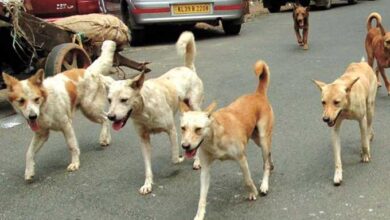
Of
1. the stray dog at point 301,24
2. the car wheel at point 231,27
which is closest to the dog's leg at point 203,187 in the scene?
the stray dog at point 301,24

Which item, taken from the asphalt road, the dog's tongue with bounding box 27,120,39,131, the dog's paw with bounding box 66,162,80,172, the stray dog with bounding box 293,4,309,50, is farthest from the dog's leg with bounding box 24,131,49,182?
the stray dog with bounding box 293,4,309,50

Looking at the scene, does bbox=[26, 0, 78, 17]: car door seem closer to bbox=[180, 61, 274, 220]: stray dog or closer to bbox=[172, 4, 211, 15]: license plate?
bbox=[172, 4, 211, 15]: license plate

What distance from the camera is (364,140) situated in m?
5.13

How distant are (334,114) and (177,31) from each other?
10.9 meters

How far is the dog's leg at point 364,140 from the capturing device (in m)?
5.06

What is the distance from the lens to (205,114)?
4.11 meters

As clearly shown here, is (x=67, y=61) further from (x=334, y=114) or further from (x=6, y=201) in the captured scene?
(x=334, y=114)

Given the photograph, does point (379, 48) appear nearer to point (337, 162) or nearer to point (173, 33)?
point (337, 162)

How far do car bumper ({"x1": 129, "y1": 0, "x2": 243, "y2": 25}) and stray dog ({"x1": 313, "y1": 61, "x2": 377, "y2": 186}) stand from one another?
749 centimetres

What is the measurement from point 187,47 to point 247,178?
194cm

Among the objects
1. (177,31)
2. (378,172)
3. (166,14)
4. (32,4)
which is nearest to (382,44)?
(378,172)

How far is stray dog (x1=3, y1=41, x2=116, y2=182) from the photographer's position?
5.23 metres

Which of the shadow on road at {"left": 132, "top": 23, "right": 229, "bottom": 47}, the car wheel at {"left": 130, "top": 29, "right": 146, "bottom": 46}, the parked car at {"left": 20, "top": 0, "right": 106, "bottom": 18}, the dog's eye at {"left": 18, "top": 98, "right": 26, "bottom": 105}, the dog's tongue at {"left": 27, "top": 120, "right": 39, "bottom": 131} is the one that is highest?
the parked car at {"left": 20, "top": 0, "right": 106, "bottom": 18}

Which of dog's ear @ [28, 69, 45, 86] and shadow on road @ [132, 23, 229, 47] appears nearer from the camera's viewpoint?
dog's ear @ [28, 69, 45, 86]
